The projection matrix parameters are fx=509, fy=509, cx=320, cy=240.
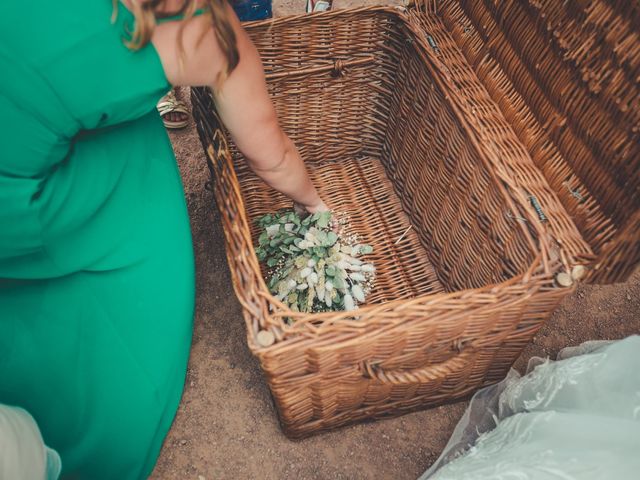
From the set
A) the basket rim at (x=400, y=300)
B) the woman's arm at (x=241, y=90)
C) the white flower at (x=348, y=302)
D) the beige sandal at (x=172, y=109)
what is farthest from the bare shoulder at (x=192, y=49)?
the beige sandal at (x=172, y=109)

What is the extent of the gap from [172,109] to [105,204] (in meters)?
0.87

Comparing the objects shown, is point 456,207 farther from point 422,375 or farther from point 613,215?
point 422,375

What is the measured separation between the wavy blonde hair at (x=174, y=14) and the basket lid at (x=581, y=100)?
67 cm

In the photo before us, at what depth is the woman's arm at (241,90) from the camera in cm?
73

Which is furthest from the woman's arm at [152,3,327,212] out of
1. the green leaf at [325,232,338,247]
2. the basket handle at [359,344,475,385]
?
the basket handle at [359,344,475,385]

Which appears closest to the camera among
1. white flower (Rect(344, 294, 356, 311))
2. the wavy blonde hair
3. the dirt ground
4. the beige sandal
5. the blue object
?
the wavy blonde hair

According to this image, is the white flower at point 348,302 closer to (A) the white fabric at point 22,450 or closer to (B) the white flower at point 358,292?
(B) the white flower at point 358,292

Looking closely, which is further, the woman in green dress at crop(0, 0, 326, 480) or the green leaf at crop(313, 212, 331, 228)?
the green leaf at crop(313, 212, 331, 228)

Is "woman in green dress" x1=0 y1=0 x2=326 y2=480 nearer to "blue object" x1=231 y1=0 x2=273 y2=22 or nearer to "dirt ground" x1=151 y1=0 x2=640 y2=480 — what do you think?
"dirt ground" x1=151 y1=0 x2=640 y2=480

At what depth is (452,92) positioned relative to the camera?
1121mm

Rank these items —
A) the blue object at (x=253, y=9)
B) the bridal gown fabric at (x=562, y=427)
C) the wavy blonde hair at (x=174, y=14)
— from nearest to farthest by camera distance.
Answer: the wavy blonde hair at (x=174, y=14)
the bridal gown fabric at (x=562, y=427)
the blue object at (x=253, y=9)

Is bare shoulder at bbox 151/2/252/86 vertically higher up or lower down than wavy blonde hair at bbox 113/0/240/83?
lower down

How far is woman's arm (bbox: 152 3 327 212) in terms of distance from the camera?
73 centimetres

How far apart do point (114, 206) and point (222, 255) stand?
57 centimetres
